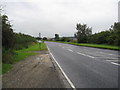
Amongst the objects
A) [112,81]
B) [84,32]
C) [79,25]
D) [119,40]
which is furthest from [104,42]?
[112,81]

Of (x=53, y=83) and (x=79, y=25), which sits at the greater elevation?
(x=79, y=25)

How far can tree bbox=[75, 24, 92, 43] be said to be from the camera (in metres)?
65.7

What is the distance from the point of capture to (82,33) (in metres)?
68.1

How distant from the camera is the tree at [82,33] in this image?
65713 mm

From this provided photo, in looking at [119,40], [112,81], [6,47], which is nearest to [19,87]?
[112,81]

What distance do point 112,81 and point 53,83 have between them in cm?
269

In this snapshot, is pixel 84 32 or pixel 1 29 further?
pixel 84 32

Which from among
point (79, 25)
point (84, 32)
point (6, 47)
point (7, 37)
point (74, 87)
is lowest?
point (74, 87)

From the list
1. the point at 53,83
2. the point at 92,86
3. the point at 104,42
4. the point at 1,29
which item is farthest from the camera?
the point at 104,42

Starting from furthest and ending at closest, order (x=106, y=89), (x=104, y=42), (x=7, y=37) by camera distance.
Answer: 1. (x=104, y=42)
2. (x=7, y=37)
3. (x=106, y=89)

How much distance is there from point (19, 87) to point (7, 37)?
8.72m

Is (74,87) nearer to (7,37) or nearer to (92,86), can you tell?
(92,86)

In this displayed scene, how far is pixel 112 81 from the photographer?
5656 millimetres

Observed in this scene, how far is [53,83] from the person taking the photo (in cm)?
545
